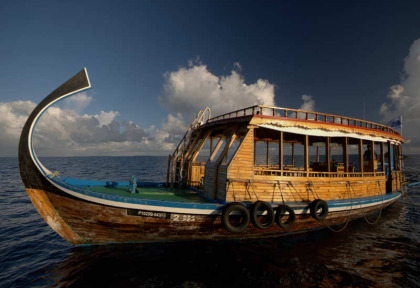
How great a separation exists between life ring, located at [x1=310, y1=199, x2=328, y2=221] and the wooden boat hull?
3098mm

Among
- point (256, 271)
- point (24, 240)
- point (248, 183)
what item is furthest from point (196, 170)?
point (24, 240)

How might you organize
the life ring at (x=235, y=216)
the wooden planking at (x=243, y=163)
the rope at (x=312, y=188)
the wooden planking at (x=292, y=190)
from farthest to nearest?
the rope at (x=312, y=188) → the wooden planking at (x=292, y=190) → the wooden planking at (x=243, y=163) → the life ring at (x=235, y=216)

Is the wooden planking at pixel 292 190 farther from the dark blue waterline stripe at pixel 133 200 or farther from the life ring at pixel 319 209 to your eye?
the dark blue waterline stripe at pixel 133 200

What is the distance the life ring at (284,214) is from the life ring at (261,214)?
1.21 ft

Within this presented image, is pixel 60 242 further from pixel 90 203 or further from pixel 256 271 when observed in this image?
pixel 256 271

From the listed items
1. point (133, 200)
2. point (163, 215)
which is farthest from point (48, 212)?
point (163, 215)

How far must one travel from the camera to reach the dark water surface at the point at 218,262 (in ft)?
24.0

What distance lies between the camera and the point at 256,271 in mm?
7875

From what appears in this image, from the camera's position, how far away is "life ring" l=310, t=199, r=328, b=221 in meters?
9.91

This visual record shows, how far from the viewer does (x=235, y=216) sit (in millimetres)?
8844

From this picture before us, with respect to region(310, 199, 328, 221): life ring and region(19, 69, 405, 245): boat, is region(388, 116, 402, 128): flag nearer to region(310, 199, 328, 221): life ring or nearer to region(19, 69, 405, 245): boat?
region(19, 69, 405, 245): boat

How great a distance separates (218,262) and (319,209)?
221 inches

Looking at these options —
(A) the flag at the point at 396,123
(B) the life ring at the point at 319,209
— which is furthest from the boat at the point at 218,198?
(A) the flag at the point at 396,123

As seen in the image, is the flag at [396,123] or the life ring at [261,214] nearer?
the life ring at [261,214]
